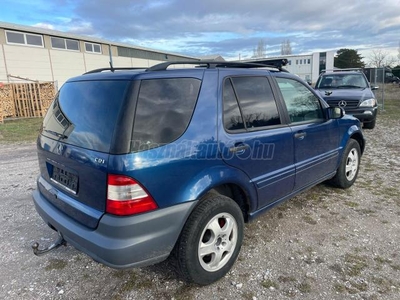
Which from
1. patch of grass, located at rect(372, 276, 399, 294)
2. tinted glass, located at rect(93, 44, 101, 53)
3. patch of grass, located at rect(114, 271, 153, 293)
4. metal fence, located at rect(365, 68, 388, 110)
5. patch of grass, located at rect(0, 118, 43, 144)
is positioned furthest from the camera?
tinted glass, located at rect(93, 44, 101, 53)

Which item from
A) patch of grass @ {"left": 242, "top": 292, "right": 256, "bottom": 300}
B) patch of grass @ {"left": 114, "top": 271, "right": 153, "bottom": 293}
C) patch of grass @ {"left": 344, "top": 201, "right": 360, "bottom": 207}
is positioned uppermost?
patch of grass @ {"left": 344, "top": 201, "right": 360, "bottom": 207}

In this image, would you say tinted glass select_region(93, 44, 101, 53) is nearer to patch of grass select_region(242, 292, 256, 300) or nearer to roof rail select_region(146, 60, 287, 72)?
roof rail select_region(146, 60, 287, 72)

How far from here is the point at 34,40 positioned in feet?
67.5

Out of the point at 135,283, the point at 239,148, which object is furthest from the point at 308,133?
the point at 135,283

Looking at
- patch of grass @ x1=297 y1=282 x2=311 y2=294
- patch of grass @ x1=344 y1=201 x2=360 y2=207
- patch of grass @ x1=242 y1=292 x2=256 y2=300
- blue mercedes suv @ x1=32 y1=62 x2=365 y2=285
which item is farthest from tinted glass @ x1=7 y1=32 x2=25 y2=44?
patch of grass @ x1=297 y1=282 x2=311 y2=294

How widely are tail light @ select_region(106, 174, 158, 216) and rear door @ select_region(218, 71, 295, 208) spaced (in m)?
0.77

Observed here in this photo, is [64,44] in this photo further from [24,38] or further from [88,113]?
[88,113]

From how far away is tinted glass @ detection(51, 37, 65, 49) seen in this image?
21984 millimetres

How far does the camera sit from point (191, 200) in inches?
83.4

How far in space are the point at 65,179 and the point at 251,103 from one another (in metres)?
1.78

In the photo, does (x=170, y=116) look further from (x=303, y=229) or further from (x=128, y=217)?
(x=303, y=229)

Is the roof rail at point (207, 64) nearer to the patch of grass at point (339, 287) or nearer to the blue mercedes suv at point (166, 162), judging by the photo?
the blue mercedes suv at point (166, 162)

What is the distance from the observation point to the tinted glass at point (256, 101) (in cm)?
262

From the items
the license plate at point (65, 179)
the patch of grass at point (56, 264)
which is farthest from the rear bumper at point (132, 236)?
the patch of grass at point (56, 264)
